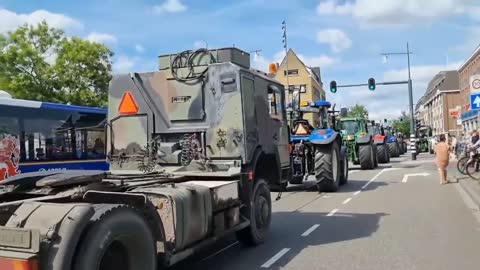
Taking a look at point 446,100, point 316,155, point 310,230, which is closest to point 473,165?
point 316,155

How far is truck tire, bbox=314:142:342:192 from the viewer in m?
15.6

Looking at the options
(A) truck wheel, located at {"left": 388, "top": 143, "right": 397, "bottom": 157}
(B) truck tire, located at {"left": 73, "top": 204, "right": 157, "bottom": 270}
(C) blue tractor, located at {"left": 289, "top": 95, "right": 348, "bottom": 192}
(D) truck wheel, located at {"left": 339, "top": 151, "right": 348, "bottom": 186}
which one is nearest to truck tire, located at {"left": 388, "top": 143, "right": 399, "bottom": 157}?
(A) truck wheel, located at {"left": 388, "top": 143, "right": 397, "bottom": 157}

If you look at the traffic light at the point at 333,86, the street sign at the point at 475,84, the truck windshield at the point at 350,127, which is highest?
the traffic light at the point at 333,86

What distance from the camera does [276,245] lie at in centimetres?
838

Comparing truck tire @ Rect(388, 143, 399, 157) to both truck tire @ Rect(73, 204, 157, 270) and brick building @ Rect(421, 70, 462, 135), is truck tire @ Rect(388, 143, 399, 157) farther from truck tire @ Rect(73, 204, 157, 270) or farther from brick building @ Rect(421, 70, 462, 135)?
brick building @ Rect(421, 70, 462, 135)

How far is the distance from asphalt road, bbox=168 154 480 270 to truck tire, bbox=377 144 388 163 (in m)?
15.1

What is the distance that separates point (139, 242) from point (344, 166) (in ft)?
44.7

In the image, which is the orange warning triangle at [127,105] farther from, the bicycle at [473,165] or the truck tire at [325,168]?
the bicycle at [473,165]

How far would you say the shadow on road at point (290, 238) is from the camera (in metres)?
7.30

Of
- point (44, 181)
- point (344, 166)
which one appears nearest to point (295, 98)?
point (344, 166)

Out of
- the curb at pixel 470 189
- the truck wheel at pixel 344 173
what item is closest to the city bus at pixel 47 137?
the truck wheel at pixel 344 173

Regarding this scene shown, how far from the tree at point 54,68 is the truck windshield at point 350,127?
575 inches

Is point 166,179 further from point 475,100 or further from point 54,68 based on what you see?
point 54,68

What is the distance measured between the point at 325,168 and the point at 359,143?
9.12 m
